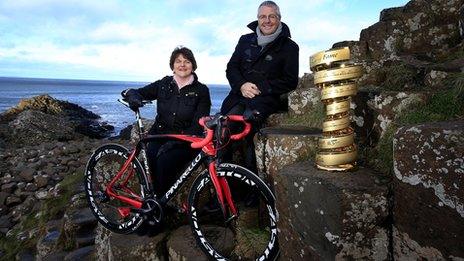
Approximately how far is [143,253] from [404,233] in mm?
3524

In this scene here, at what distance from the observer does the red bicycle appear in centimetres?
456

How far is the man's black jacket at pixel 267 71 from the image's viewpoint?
18.6 feet

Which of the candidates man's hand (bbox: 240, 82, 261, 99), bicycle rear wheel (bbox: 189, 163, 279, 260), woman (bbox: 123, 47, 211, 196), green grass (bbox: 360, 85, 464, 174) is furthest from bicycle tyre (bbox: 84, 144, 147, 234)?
green grass (bbox: 360, 85, 464, 174)

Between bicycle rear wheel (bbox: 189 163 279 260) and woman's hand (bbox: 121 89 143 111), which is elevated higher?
woman's hand (bbox: 121 89 143 111)

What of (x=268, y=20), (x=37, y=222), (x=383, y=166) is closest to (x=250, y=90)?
(x=268, y=20)

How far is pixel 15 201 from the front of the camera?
13.4m

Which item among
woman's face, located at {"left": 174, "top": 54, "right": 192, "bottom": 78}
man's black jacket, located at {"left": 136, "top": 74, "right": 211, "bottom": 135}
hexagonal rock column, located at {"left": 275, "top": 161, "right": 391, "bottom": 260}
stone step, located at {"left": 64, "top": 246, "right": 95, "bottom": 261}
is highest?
woman's face, located at {"left": 174, "top": 54, "right": 192, "bottom": 78}

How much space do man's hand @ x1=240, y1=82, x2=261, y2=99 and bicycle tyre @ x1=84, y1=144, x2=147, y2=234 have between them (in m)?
2.07

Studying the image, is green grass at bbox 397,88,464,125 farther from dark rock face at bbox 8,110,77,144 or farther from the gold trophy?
dark rock face at bbox 8,110,77,144

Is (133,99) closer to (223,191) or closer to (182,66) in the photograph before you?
(182,66)

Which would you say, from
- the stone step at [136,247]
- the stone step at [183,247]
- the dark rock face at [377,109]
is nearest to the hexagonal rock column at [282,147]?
the dark rock face at [377,109]

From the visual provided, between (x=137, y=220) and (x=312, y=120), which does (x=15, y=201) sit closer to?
(x=137, y=220)

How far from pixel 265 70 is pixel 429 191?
3357 millimetres

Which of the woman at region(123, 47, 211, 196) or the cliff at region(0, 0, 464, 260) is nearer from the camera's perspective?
the cliff at region(0, 0, 464, 260)
